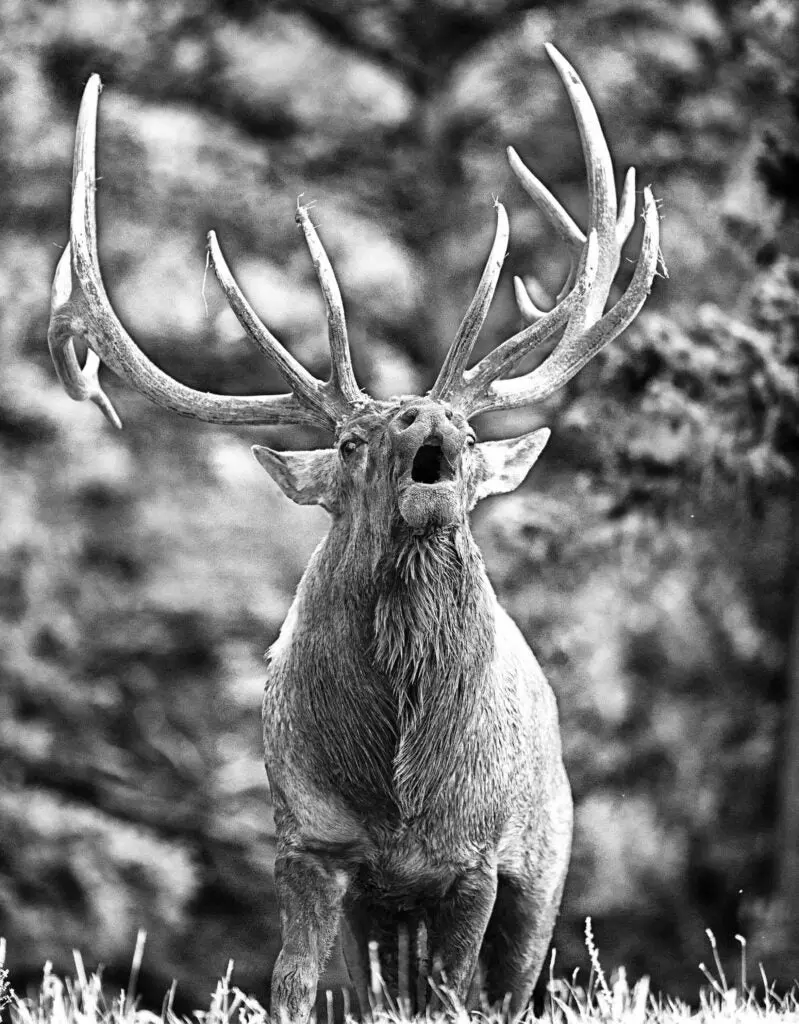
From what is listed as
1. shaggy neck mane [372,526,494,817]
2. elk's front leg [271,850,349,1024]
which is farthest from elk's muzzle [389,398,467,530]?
elk's front leg [271,850,349,1024]

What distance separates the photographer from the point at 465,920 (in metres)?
4.28

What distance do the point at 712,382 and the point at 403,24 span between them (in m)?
5.61

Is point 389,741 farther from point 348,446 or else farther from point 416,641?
point 348,446

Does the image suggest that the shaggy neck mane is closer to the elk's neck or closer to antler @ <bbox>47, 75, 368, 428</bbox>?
the elk's neck

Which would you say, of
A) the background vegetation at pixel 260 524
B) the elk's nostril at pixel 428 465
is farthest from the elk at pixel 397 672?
the background vegetation at pixel 260 524

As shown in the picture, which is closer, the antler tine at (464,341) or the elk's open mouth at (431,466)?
the elk's open mouth at (431,466)

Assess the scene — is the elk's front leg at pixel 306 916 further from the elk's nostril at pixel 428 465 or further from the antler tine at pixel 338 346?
the antler tine at pixel 338 346

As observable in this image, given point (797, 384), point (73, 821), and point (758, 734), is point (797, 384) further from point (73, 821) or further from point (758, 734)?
point (73, 821)

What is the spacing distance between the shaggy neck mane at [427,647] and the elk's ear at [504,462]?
0.32m

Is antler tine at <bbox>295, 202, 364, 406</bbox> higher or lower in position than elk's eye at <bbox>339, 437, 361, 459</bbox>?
higher

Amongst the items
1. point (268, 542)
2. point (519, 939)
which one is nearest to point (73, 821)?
point (268, 542)

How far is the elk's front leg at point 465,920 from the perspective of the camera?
4.27m

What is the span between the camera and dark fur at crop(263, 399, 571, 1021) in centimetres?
415

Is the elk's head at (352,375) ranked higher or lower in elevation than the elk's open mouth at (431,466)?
higher
